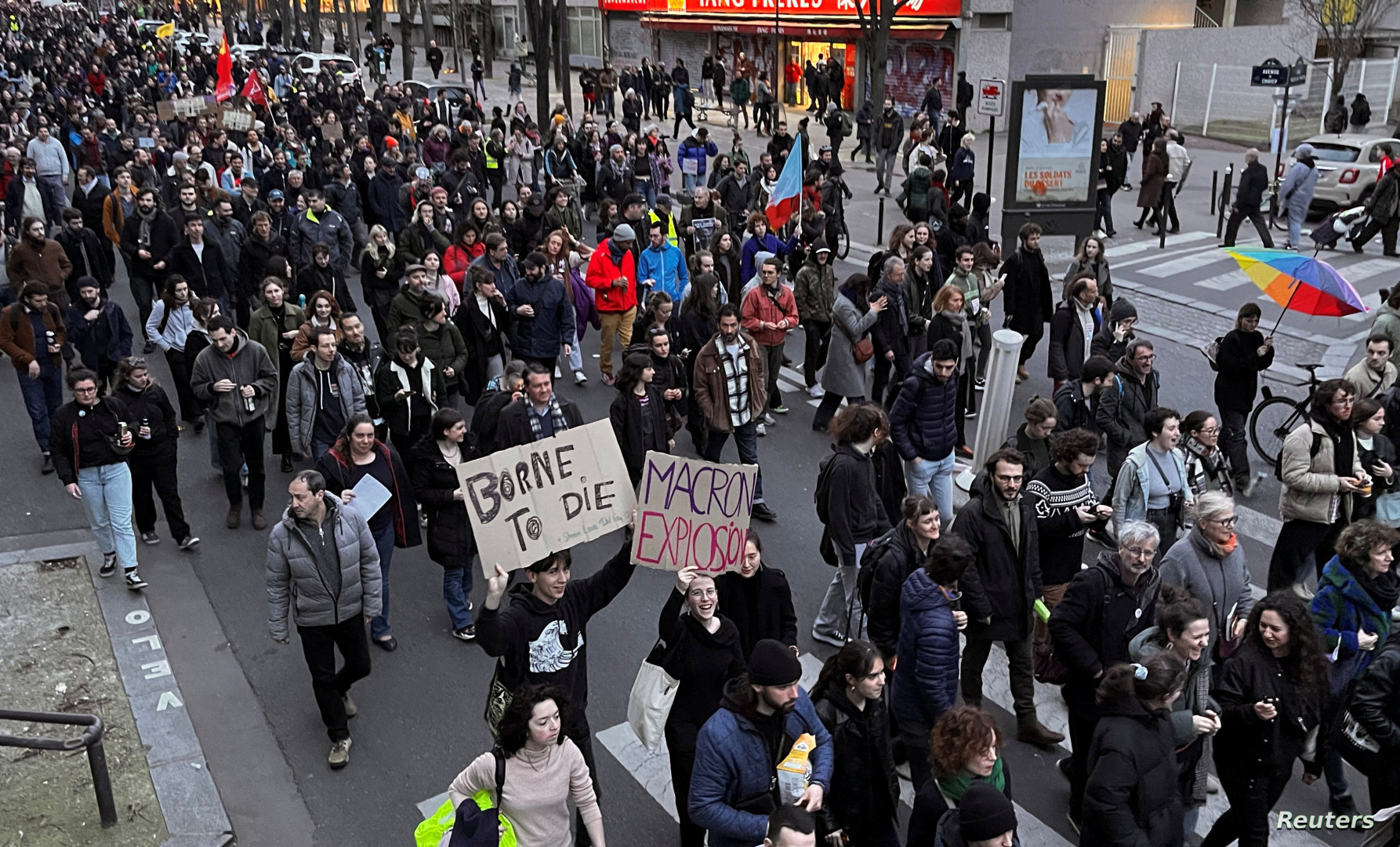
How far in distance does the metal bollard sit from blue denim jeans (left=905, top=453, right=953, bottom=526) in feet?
4.43

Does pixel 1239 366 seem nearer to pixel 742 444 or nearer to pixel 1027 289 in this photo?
pixel 1027 289

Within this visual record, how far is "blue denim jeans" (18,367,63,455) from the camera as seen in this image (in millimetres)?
10258

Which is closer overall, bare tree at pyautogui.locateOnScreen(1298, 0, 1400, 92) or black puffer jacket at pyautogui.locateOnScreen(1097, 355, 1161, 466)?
black puffer jacket at pyautogui.locateOnScreen(1097, 355, 1161, 466)

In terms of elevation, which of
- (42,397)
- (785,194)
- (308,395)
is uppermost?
(785,194)

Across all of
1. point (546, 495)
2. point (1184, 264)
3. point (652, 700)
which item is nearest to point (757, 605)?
point (652, 700)

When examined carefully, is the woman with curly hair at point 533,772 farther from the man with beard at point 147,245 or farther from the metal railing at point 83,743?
the man with beard at point 147,245

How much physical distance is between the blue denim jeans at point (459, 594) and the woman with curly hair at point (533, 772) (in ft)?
10.3

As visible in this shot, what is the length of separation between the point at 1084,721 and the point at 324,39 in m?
72.2

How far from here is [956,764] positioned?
14.1ft

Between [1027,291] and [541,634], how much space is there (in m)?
7.85

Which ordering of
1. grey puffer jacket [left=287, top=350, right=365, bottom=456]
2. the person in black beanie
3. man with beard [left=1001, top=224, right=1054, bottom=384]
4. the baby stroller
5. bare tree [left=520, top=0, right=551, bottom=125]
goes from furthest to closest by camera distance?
bare tree [left=520, top=0, right=551, bottom=125]
the baby stroller
man with beard [left=1001, top=224, right=1054, bottom=384]
grey puffer jacket [left=287, top=350, right=365, bottom=456]
the person in black beanie

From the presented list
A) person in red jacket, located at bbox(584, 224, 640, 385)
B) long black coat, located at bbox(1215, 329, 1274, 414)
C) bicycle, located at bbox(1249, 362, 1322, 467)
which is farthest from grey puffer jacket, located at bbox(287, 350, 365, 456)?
bicycle, located at bbox(1249, 362, 1322, 467)

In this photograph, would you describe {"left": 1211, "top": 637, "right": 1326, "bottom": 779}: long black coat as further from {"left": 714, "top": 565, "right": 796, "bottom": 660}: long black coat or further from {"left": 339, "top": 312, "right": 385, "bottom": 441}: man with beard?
{"left": 339, "top": 312, "right": 385, "bottom": 441}: man with beard

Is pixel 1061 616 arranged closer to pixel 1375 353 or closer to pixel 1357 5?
pixel 1375 353
